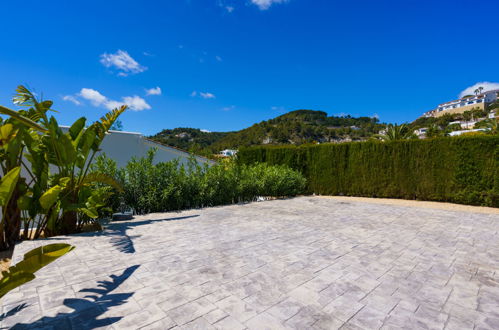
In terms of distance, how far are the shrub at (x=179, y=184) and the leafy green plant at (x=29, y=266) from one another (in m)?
5.22

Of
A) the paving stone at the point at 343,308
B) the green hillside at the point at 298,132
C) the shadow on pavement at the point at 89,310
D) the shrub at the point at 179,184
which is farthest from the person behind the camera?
the green hillside at the point at 298,132

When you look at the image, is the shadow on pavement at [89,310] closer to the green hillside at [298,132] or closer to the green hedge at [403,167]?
the green hedge at [403,167]

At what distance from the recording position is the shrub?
23.6ft

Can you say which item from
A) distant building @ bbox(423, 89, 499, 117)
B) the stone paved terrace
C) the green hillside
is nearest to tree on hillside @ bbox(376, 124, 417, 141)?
the stone paved terrace

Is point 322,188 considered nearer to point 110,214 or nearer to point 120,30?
Answer: point 110,214

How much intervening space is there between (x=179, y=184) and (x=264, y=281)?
17.8 ft

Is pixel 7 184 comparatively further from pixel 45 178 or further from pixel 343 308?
pixel 343 308

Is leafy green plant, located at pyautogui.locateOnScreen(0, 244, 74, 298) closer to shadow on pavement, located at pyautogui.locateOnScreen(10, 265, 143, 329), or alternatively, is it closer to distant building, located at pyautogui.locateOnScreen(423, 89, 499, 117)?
shadow on pavement, located at pyautogui.locateOnScreen(10, 265, 143, 329)

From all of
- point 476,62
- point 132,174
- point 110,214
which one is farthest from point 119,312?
point 476,62

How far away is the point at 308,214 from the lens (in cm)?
754

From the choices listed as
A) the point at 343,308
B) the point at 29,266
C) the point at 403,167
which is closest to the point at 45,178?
the point at 29,266

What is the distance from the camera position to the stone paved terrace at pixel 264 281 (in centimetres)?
226

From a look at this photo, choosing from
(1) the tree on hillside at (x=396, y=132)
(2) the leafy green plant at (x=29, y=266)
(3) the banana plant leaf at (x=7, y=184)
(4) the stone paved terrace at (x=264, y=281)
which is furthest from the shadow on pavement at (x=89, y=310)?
(1) the tree on hillside at (x=396, y=132)

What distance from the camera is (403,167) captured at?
471 inches
